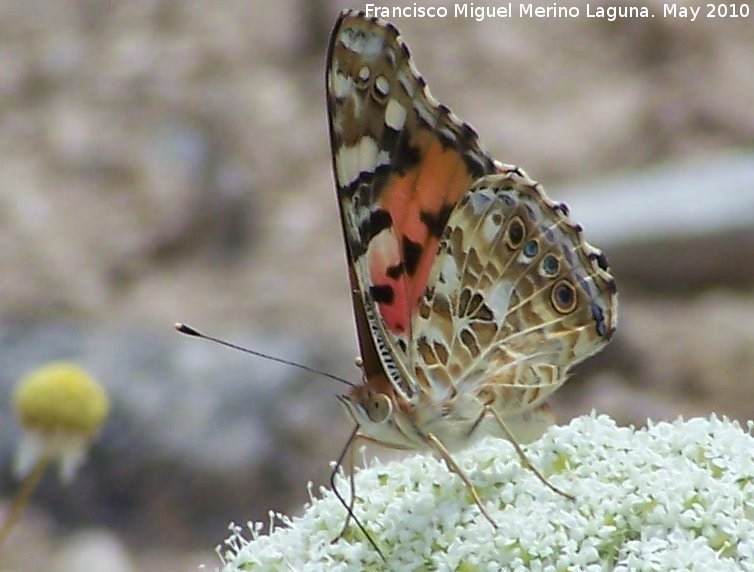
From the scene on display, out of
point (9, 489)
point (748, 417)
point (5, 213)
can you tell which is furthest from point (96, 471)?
point (748, 417)

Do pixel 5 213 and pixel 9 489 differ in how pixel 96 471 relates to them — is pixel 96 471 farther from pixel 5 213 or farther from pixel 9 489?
pixel 5 213

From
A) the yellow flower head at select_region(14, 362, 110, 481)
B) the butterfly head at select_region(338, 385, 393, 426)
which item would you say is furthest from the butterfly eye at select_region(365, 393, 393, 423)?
the yellow flower head at select_region(14, 362, 110, 481)

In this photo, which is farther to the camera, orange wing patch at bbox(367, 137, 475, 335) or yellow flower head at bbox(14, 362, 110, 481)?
yellow flower head at bbox(14, 362, 110, 481)

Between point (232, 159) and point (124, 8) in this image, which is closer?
point (232, 159)

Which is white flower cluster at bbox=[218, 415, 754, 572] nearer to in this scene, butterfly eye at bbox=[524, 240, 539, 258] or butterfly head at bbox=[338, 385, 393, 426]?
butterfly head at bbox=[338, 385, 393, 426]

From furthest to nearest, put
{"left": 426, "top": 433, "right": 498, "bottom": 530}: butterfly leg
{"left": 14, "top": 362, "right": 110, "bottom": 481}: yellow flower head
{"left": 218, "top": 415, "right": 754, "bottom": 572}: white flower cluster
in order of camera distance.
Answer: {"left": 14, "top": 362, "right": 110, "bottom": 481}: yellow flower head → {"left": 426, "top": 433, "right": 498, "bottom": 530}: butterfly leg → {"left": 218, "top": 415, "right": 754, "bottom": 572}: white flower cluster

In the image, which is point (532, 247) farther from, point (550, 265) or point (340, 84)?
point (340, 84)

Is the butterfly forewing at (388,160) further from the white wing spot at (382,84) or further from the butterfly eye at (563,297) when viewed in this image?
the butterfly eye at (563,297)

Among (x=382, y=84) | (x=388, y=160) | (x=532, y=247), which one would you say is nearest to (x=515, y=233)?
(x=532, y=247)
